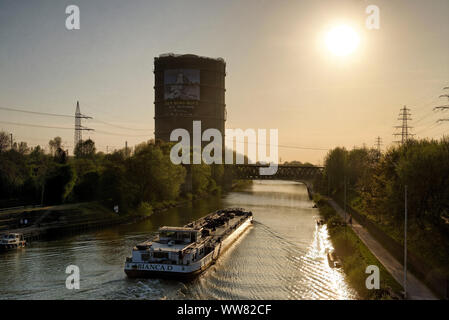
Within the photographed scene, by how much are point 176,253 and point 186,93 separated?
87.4m

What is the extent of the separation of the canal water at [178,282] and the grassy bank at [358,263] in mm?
637

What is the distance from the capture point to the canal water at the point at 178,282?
21062mm

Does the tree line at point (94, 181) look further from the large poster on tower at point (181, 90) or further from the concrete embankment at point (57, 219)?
the large poster on tower at point (181, 90)

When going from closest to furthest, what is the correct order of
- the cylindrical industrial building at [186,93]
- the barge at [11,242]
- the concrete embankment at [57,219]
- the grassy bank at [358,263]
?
the grassy bank at [358,263], the barge at [11,242], the concrete embankment at [57,219], the cylindrical industrial building at [186,93]

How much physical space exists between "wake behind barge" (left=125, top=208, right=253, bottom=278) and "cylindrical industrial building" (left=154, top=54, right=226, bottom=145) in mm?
75951

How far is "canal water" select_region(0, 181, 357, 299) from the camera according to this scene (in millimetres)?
21062

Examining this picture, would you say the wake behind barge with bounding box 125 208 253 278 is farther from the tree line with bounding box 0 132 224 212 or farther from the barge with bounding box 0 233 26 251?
the tree line with bounding box 0 132 224 212

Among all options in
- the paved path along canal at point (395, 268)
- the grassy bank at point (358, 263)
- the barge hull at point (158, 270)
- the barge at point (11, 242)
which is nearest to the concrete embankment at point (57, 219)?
the barge at point (11, 242)

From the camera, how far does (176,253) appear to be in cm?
2394

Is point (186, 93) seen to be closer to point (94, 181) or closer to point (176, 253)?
point (94, 181)

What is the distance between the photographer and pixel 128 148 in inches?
3494

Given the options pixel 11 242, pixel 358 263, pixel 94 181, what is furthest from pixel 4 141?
pixel 358 263
